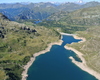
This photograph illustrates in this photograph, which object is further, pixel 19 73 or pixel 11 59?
pixel 11 59

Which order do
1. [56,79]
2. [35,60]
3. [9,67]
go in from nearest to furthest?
[56,79], [9,67], [35,60]

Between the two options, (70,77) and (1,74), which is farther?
(70,77)

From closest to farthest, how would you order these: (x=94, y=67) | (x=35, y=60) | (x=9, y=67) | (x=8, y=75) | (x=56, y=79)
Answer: (x=8, y=75)
(x=56, y=79)
(x=9, y=67)
(x=94, y=67)
(x=35, y=60)

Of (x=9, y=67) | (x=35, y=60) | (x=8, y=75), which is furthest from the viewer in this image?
(x=35, y=60)

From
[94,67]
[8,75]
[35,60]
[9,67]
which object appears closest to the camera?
[8,75]

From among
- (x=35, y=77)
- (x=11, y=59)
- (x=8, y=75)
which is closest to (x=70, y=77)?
(x=35, y=77)

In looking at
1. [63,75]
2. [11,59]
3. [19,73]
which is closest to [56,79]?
[63,75]

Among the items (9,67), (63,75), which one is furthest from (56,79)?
(9,67)

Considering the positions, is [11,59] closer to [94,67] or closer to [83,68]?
[83,68]

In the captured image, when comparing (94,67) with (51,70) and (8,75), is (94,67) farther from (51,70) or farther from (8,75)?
(8,75)
